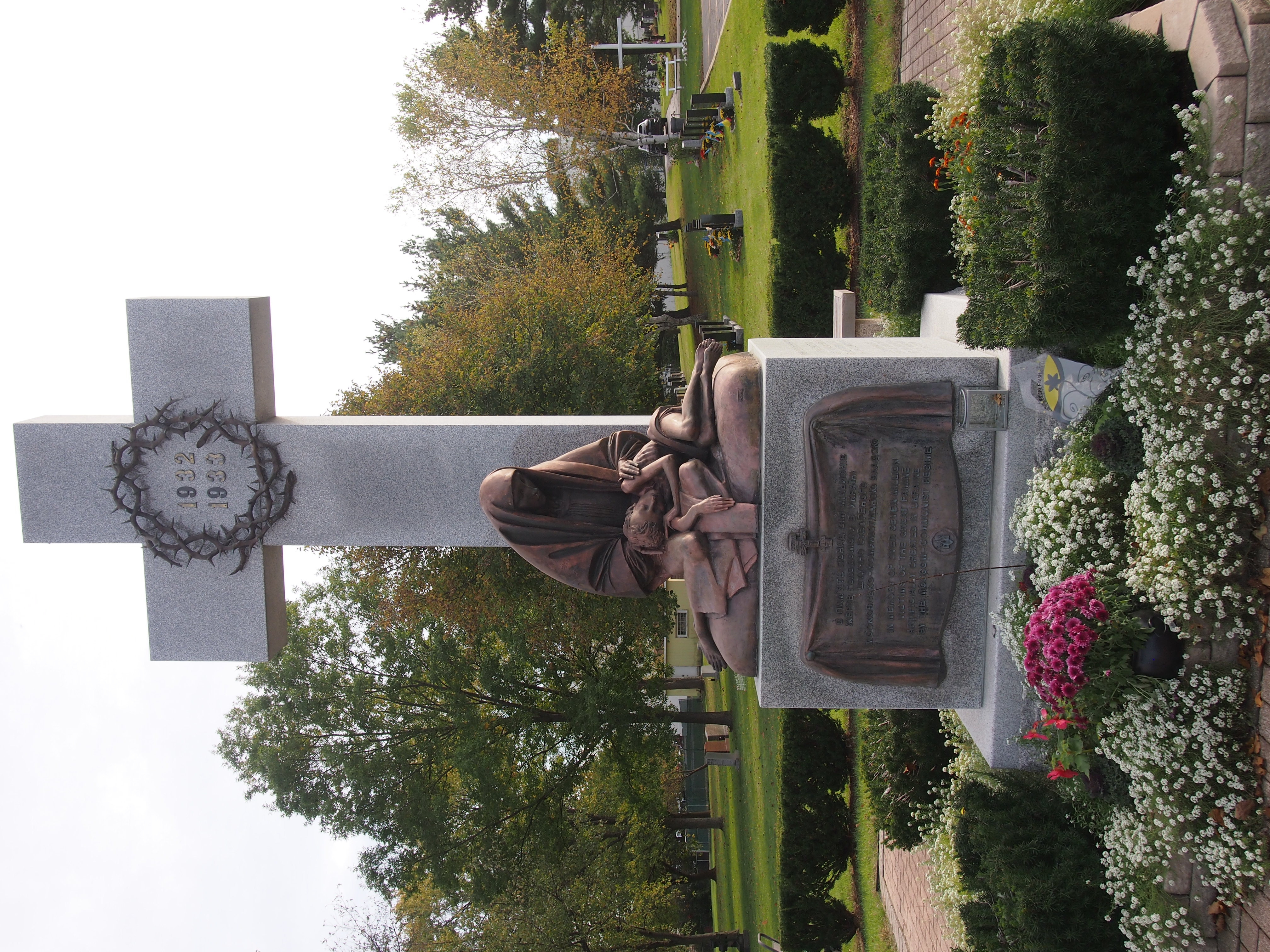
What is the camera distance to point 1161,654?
18.3 ft

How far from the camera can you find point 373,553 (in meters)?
14.4

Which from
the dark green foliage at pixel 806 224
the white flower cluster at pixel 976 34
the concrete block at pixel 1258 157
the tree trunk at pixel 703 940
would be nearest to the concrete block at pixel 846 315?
the dark green foliage at pixel 806 224

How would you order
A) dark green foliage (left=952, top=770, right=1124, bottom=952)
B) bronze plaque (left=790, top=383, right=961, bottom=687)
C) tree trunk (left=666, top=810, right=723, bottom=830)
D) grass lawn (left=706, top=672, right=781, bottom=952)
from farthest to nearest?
1. tree trunk (left=666, top=810, right=723, bottom=830)
2. grass lawn (left=706, top=672, right=781, bottom=952)
3. bronze plaque (left=790, top=383, right=961, bottom=687)
4. dark green foliage (left=952, top=770, right=1124, bottom=952)

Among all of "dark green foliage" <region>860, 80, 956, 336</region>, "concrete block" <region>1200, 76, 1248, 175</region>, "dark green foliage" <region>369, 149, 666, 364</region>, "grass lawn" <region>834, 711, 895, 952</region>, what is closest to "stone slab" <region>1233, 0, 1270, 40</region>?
"concrete block" <region>1200, 76, 1248, 175</region>

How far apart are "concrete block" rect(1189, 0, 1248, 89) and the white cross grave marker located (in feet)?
16.4

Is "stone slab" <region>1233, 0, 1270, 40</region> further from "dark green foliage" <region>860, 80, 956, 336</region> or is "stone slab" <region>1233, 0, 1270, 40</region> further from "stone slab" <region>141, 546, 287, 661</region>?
"stone slab" <region>141, 546, 287, 661</region>

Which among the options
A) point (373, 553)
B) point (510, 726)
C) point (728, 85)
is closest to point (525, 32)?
point (728, 85)

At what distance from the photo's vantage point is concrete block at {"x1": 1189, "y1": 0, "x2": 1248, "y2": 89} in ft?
16.3

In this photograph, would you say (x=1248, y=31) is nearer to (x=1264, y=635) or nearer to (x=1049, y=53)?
(x=1049, y=53)

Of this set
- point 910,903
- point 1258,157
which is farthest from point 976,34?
point 910,903

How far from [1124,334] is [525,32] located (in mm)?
25797

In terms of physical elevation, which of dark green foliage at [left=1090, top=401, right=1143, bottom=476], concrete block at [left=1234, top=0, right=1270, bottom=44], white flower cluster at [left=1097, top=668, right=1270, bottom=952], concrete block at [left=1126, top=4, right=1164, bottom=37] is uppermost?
concrete block at [left=1126, top=4, right=1164, bottom=37]

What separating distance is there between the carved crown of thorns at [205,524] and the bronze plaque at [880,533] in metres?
4.99

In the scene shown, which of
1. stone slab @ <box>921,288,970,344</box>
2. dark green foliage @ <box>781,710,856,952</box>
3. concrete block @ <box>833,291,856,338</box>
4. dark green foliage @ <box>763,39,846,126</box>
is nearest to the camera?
stone slab @ <box>921,288,970,344</box>
